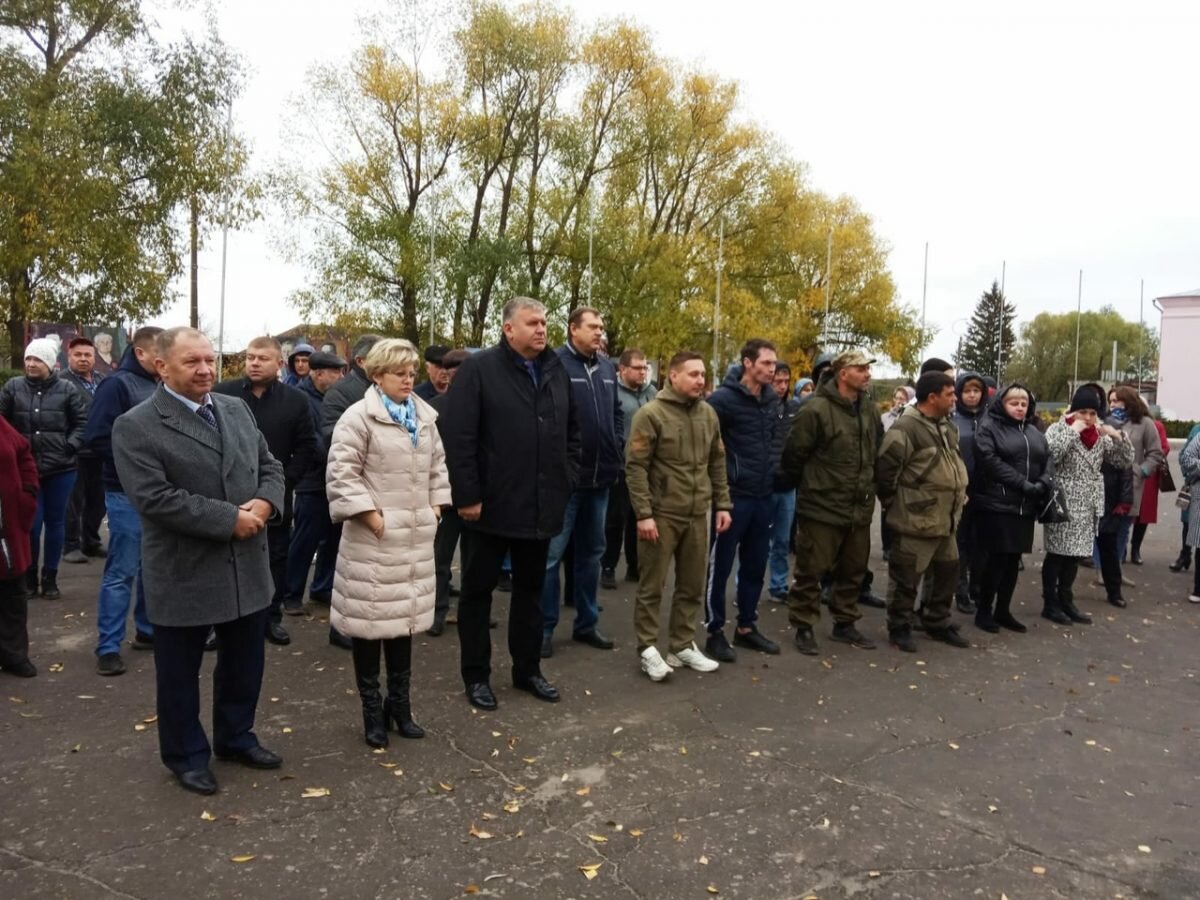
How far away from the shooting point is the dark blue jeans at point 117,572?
5.55 metres

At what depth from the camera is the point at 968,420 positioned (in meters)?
7.61

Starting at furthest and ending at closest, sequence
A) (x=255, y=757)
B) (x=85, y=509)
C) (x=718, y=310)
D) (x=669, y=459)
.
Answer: (x=718, y=310)
(x=85, y=509)
(x=669, y=459)
(x=255, y=757)

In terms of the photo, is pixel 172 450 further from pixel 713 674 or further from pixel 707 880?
pixel 713 674

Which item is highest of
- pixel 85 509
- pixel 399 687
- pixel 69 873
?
pixel 85 509

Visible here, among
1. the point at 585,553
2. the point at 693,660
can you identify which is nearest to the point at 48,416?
the point at 585,553

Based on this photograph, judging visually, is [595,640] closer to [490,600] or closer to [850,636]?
[490,600]

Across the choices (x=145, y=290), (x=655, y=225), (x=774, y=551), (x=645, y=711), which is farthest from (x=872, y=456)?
(x=655, y=225)

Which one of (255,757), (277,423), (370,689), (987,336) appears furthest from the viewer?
(987,336)

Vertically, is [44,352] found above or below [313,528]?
above

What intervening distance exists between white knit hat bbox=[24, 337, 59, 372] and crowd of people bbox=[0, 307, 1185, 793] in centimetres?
2

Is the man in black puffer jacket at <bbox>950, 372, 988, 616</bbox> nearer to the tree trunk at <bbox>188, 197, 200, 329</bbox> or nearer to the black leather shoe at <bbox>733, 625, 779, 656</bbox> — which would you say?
the black leather shoe at <bbox>733, 625, 779, 656</bbox>

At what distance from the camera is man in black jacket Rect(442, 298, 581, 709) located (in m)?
4.94

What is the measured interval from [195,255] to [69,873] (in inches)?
824

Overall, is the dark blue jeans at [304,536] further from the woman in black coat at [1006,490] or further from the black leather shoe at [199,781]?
the woman in black coat at [1006,490]
